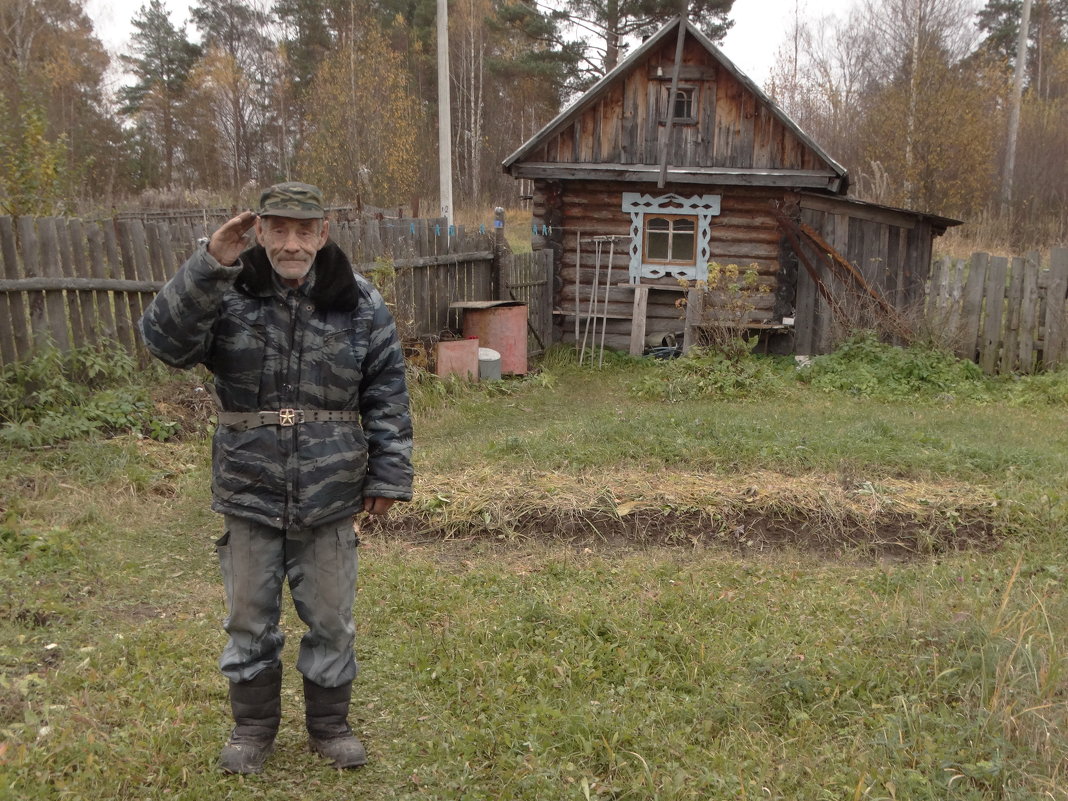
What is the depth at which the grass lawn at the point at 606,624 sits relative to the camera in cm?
325

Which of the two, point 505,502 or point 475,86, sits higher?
point 475,86

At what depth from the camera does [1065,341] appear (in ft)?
37.0

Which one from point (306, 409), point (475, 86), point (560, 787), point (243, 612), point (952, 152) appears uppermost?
point (475, 86)

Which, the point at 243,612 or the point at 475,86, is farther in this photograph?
the point at 475,86

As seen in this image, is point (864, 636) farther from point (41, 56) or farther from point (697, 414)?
point (41, 56)

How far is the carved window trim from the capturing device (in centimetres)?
1375

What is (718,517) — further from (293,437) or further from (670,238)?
(670,238)

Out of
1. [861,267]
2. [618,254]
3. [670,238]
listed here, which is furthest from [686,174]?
[861,267]

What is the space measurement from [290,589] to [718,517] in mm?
3454

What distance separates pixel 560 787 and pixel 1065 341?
408 inches

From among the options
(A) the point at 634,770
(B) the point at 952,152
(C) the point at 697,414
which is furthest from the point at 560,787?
(B) the point at 952,152

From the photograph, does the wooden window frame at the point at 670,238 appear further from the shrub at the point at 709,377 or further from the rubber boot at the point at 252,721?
the rubber boot at the point at 252,721

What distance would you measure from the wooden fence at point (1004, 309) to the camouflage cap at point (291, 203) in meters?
10.4

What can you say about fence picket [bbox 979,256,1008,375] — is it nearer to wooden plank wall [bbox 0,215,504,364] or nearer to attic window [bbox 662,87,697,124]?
attic window [bbox 662,87,697,124]
